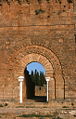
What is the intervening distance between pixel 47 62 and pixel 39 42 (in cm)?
124

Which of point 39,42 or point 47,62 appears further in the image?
point 39,42

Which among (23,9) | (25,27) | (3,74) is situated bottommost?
(3,74)

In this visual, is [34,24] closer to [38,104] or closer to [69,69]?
[69,69]

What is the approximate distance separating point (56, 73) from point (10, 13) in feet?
14.6

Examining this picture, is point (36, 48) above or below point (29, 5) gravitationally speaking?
below

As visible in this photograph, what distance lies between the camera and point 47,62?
16.5 metres

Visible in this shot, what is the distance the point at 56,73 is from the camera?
53.5 ft

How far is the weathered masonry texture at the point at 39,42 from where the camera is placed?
16250 millimetres

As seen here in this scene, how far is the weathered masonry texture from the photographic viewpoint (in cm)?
1625

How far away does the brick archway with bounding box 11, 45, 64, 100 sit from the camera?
53.1ft

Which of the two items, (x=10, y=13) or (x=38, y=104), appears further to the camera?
(x=10, y=13)

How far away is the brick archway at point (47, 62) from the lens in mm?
16172

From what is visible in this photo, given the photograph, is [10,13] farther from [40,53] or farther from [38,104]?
[38,104]

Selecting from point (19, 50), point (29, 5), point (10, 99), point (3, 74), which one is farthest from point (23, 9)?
point (10, 99)
